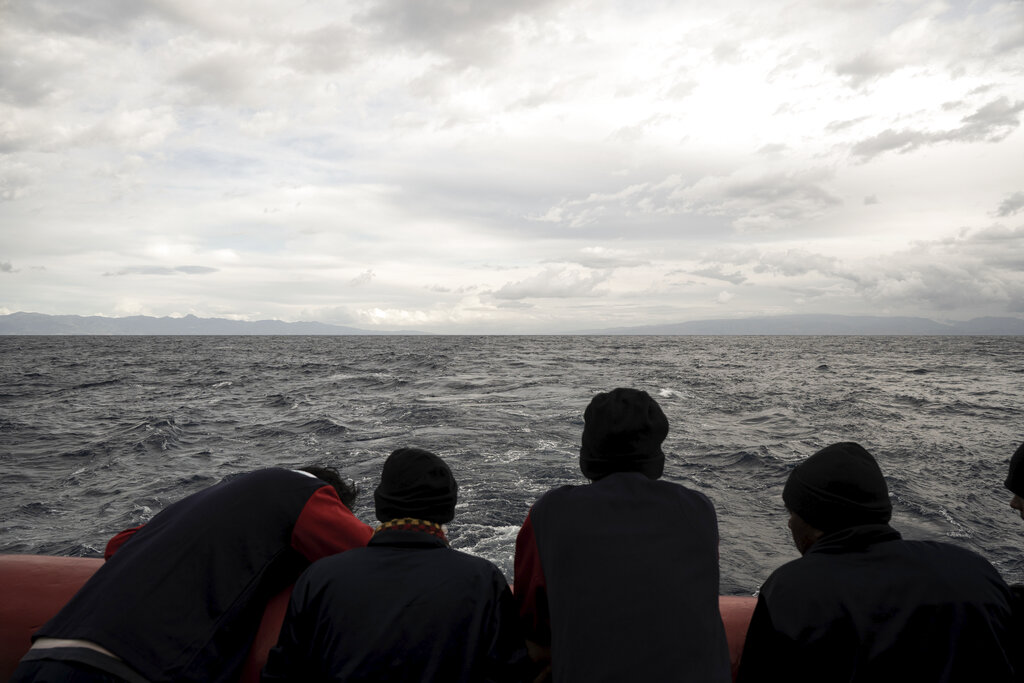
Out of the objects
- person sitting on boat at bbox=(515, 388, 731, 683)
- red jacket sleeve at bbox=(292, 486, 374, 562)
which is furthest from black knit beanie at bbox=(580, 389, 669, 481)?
red jacket sleeve at bbox=(292, 486, 374, 562)

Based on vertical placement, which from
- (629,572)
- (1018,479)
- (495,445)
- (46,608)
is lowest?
(495,445)

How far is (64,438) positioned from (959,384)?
35.3 meters

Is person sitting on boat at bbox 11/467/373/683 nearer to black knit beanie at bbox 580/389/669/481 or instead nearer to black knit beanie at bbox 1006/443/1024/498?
black knit beanie at bbox 580/389/669/481

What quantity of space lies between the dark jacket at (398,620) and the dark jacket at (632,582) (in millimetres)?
240

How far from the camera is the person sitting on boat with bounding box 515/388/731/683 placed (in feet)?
6.02

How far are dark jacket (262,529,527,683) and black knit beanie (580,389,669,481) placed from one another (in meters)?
0.58

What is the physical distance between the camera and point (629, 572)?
190 cm

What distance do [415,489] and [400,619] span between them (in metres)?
0.48

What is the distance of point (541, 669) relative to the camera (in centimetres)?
238

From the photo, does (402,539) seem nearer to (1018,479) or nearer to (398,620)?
(398,620)

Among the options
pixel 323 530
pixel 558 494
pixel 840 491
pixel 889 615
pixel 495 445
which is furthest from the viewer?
pixel 495 445

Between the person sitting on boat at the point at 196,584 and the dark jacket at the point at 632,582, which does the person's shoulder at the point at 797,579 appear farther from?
the person sitting on boat at the point at 196,584

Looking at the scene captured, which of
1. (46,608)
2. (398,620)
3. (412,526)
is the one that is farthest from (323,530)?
(46,608)

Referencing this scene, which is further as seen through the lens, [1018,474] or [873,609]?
[1018,474]
